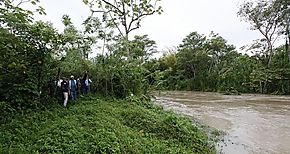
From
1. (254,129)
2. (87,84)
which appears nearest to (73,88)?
(87,84)

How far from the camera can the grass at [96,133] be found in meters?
7.23

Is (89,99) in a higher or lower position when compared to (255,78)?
lower

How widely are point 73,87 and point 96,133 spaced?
4972 mm

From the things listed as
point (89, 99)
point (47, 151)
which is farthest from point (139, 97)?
point (47, 151)

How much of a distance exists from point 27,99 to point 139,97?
566cm

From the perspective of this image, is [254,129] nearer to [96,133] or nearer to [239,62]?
[96,133]

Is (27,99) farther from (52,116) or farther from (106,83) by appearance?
(106,83)

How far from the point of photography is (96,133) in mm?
7969

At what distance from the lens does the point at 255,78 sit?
34781mm

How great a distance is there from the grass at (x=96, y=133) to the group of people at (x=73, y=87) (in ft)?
3.21

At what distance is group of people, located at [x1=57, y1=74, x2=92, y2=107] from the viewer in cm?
1192

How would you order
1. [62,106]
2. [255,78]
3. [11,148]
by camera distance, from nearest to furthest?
[11,148], [62,106], [255,78]

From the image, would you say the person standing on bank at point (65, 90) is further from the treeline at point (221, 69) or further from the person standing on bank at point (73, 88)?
the treeline at point (221, 69)

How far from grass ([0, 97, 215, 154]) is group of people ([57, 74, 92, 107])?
980mm
